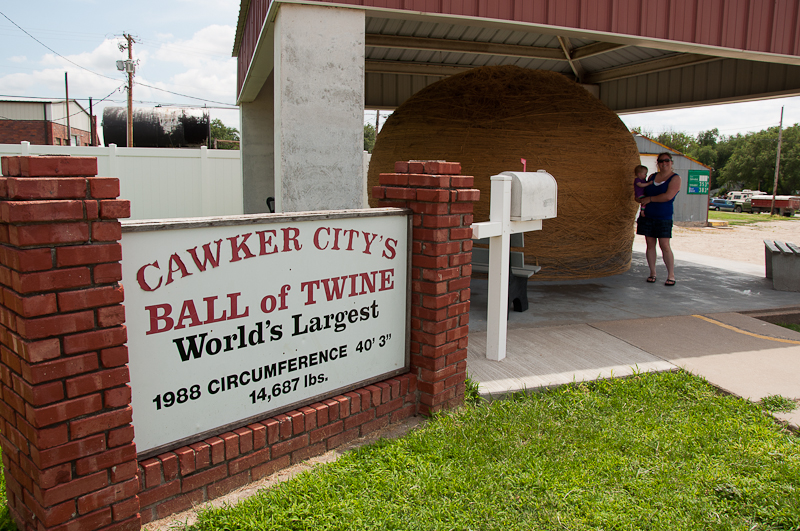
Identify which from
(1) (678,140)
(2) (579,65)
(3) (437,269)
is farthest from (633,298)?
(1) (678,140)

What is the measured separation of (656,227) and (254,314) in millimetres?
7087

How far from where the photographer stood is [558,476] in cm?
300

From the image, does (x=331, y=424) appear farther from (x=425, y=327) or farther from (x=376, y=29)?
(x=376, y=29)

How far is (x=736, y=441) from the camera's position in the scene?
11.2ft

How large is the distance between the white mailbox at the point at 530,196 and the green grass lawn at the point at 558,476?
5.28 feet

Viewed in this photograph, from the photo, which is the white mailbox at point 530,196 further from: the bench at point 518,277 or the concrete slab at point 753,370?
the concrete slab at point 753,370

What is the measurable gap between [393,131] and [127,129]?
2795cm

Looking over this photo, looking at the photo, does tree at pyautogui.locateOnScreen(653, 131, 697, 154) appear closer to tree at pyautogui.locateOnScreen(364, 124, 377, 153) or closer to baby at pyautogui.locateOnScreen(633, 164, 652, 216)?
tree at pyautogui.locateOnScreen(364, 124, 377, 153)

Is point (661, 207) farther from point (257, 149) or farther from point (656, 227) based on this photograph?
point (257, 149)

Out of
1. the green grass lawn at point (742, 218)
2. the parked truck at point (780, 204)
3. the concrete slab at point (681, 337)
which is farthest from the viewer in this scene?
the parked truck at point (780, 204)

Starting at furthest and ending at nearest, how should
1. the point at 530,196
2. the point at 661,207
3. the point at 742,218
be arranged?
the point at 742,218
the point at 661,207
the point at 530,196

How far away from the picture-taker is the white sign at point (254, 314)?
8.40 ft

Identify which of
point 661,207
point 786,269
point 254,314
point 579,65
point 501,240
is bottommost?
point 786,269

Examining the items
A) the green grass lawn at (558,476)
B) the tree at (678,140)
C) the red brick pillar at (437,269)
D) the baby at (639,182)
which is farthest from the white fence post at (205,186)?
the tree at (678,140)
